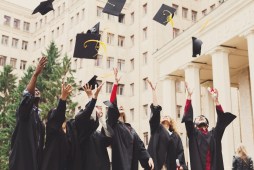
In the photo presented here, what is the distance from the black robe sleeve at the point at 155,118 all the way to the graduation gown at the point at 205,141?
0.59 meters

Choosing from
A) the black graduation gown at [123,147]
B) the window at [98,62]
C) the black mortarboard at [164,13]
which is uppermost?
the window at [98,62]

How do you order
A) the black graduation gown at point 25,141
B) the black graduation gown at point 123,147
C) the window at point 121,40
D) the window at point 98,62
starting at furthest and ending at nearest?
the window at point 121,40
the window at point 98,62
the black graduation gown at point 123,147
the black graduation gown at point 25,141

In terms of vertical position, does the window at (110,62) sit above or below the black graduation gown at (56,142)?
above

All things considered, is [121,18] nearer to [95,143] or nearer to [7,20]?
[7,20]

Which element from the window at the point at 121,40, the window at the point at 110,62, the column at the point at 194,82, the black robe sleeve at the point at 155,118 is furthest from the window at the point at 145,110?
the black robe sleeve at the point at 155,118

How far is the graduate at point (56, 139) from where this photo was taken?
591 cm

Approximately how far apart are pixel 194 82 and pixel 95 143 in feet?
62.8

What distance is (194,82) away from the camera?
25.2 meters

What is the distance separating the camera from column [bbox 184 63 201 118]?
2448 cm

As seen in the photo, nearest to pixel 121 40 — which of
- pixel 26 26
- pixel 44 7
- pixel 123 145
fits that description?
pixel 26 26

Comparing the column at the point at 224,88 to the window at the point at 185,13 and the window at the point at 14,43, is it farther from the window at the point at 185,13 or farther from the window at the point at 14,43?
the window at the point at 14,43

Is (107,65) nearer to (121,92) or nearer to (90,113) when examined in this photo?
(121,92)

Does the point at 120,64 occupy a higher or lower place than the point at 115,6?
higher

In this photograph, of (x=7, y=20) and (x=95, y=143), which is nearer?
(x=95, y=143)
